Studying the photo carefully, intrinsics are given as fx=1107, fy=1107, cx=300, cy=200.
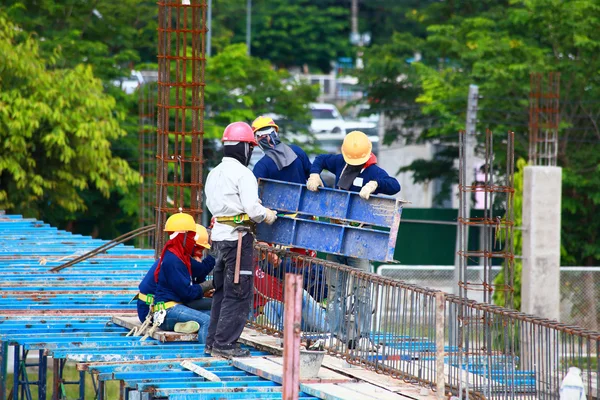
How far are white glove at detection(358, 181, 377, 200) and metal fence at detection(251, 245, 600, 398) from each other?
2.32 feet

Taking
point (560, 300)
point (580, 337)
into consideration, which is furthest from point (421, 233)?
point (580, 337)

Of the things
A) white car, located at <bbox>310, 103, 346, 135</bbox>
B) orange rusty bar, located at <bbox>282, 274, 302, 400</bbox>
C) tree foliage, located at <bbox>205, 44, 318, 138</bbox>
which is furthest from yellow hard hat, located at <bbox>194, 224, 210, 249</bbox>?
white car, located at <bbox>310, 103, 346, 135</bbox>

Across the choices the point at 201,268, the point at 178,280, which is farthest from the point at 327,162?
the point at 178,280

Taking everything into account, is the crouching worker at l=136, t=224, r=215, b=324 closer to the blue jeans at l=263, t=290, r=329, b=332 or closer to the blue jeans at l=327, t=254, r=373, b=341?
the blue jeans at l=263, t=290, r=329, b=332

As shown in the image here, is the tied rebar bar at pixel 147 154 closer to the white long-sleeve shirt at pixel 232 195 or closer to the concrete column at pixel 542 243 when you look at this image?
the concrete column at pixel 542 243

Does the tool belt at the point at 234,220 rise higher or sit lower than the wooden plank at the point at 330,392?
higher

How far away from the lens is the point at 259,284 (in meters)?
11.3

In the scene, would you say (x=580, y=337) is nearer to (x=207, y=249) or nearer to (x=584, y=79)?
(x=207, y=249)

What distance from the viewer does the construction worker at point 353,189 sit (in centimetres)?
991

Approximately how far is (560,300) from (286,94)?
38.2 feet

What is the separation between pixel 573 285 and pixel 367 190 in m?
14.5

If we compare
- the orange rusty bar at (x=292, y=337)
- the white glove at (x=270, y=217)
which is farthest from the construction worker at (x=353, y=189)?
the orange rusty bar at (x=292, y=337)

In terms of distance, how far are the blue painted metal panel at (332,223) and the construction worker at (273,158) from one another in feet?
1.73

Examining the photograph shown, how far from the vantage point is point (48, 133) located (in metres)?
25.2
